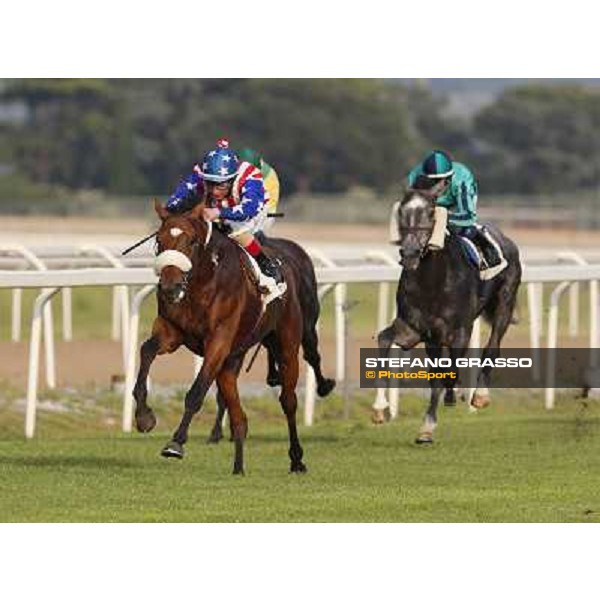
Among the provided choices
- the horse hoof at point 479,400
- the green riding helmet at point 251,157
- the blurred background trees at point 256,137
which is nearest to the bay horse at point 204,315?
the green riding helmet at point 251,157

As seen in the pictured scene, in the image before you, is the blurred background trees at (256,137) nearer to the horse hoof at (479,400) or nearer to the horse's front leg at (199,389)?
the horse hoof at (479,400)

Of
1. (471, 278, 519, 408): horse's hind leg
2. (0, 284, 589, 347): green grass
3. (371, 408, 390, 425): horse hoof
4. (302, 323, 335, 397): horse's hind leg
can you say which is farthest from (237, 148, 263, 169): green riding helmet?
(0, 284, 589, 347): green grass

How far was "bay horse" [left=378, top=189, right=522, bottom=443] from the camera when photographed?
1316 cm

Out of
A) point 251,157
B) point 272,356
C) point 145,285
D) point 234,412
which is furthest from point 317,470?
point 145,285

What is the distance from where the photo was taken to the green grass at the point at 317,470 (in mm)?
9742

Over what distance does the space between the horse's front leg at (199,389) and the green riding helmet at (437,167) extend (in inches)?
102

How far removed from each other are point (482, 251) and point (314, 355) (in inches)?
82.8

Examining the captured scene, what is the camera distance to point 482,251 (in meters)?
14.6

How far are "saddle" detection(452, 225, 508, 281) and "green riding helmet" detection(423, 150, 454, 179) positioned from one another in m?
0.75

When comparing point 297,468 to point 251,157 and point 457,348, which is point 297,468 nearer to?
point 251,157

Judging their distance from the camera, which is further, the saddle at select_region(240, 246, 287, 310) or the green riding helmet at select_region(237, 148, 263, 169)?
the green riding helmet at select_region(237, 148, 263, 169)

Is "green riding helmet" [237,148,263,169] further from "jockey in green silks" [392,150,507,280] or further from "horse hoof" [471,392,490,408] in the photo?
"horse hoof" [471,392,490,408]

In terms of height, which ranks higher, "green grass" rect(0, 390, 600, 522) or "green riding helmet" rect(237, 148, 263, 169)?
"green riding helmet" rect(237, 148, 263, 169)

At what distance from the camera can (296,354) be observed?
1198 cm
